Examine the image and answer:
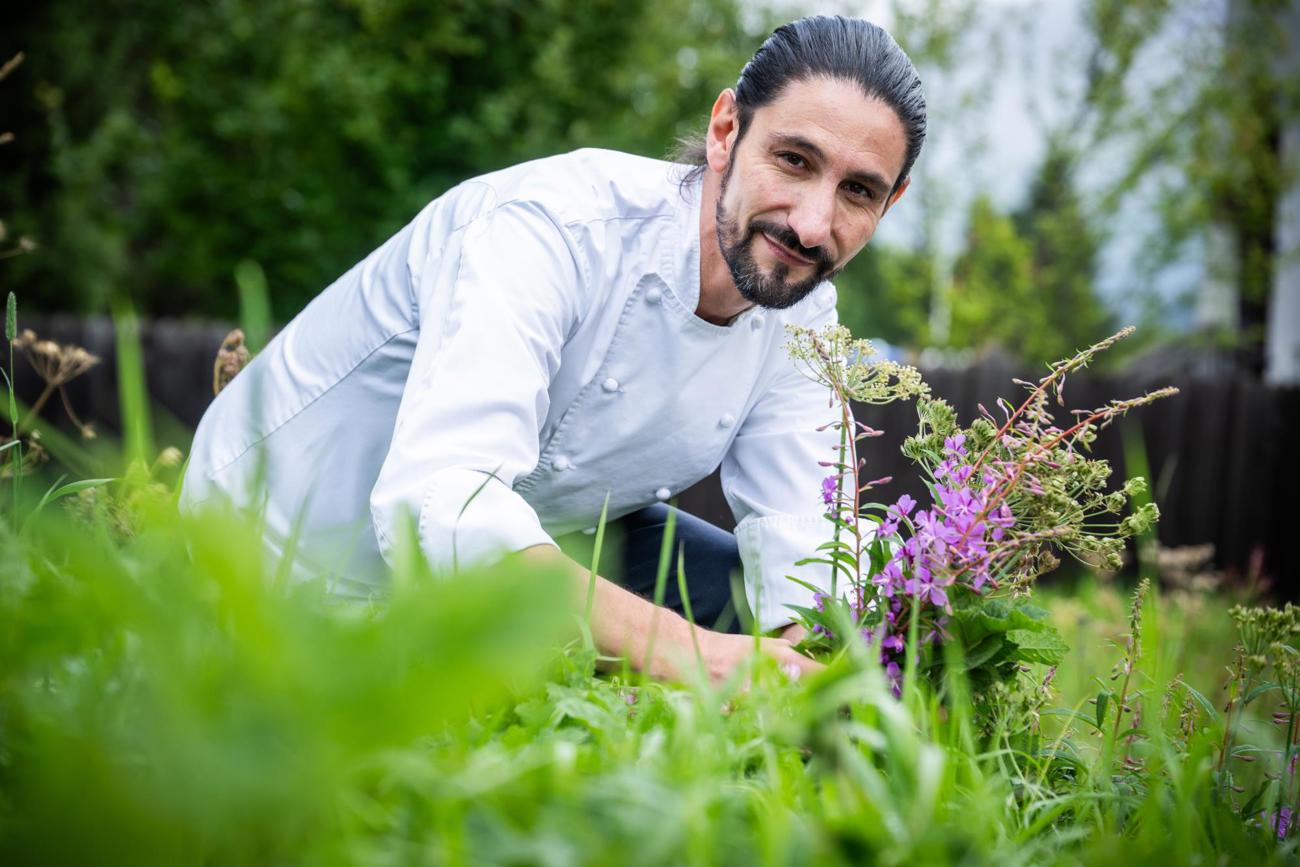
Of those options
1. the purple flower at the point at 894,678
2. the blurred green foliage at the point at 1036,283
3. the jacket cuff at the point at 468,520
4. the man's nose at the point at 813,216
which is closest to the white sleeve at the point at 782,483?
the man's nose at the point at 813,216

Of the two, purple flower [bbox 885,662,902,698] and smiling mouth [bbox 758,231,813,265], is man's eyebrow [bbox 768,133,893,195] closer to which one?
smiling mouth [bbox 758,231,813,265]

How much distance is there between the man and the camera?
7.91 ft

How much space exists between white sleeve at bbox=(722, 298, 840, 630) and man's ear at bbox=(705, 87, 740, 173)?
47cm

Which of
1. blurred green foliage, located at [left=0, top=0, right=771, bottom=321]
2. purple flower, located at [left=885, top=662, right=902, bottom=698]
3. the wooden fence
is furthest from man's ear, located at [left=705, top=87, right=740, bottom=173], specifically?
blurred green foliage, located at [left=0, top=0, right=771, bottom=321]

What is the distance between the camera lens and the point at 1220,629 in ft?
18.0

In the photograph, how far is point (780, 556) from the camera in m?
2.62

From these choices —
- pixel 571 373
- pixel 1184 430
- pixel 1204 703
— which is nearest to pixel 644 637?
pixel 1204 703

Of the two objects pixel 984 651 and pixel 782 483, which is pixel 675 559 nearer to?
pixel 782 483

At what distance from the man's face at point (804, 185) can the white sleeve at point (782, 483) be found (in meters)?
0.22

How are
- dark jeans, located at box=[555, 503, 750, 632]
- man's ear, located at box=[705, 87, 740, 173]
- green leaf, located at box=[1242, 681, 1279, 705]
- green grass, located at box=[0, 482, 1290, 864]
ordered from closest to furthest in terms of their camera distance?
green grass, located at box=[0, 482, 1290, 864], green leaf, located at box=[1242, 681, 1279, 705], man's ear, located at box=[705, 87, 740, 173], dark jeans, located at box=[555, 503, 750, 632]

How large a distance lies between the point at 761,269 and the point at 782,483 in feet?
1.91

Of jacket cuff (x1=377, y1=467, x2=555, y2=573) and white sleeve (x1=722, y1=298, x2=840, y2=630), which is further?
white sleeve (x1=722, y1=298, x2=840, y2=630)

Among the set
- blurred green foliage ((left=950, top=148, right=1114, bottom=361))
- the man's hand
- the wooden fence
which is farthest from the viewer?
blurred green foliage ((left=950, top=148, right=1114, bottom=361))

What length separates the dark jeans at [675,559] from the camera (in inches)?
110
